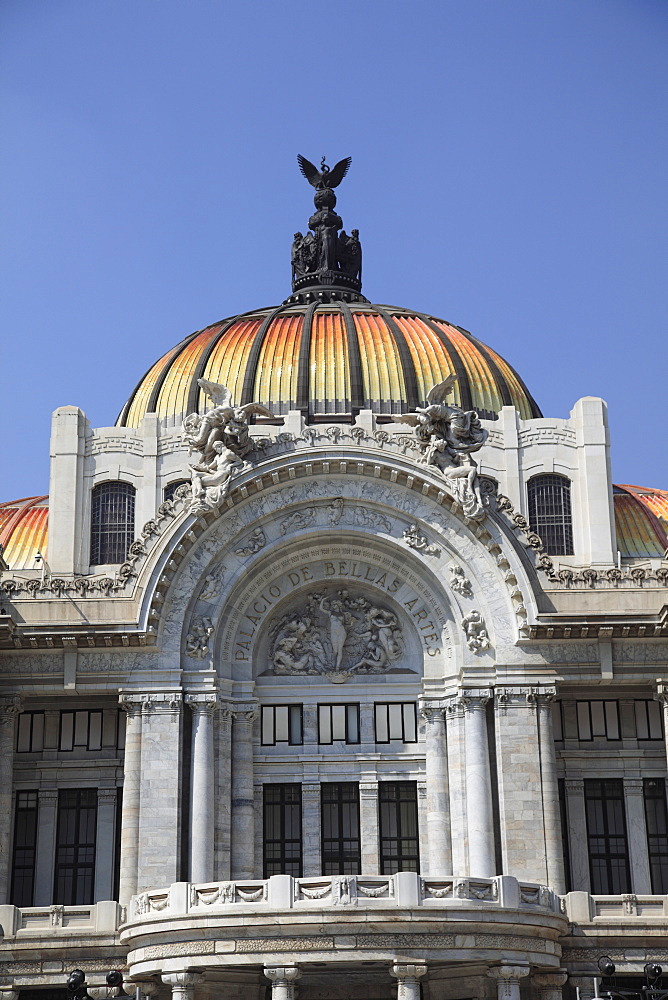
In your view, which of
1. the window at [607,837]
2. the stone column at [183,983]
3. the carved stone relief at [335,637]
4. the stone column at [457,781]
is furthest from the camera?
the carved stone relief at [335,637]

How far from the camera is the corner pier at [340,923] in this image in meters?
43.2

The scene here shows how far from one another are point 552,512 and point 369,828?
44.0 ft

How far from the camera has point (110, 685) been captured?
50281 millimetres

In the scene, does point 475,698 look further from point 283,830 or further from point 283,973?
point 283,973

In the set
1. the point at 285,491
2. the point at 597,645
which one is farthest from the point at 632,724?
the point at 285,491

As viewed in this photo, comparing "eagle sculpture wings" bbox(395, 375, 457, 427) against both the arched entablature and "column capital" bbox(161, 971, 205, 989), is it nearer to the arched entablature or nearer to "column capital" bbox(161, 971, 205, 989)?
the arched entablature

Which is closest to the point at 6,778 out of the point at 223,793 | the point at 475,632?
the point at 223,793

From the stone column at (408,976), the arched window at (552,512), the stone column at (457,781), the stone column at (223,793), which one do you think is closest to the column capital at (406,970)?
the stone column at (408,976)

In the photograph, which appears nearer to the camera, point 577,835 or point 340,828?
point 577,835

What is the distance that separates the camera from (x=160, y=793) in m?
49.0

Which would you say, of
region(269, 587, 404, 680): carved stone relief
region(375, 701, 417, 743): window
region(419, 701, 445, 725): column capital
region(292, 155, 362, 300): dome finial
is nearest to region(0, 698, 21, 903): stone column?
region(269, 587, 404, 680): carved stone relief

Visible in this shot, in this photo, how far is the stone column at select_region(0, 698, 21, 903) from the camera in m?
49.1

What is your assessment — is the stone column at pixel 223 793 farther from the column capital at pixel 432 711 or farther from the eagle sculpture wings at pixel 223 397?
the eagle sculpture wings at pixel 223 397

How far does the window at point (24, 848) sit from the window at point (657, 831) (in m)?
19.0
